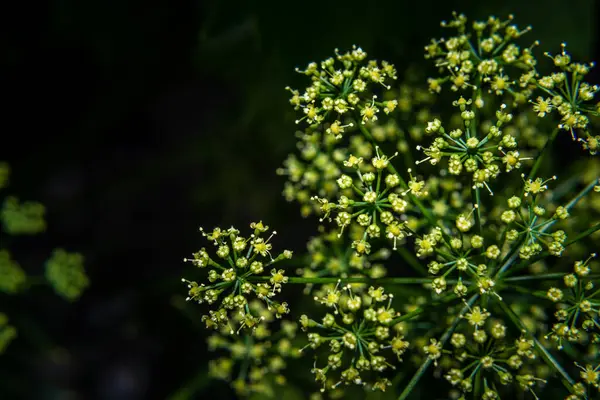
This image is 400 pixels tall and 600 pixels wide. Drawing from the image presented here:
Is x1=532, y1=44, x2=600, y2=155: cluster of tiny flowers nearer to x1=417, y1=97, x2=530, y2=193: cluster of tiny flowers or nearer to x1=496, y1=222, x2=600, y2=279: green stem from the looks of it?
x1=417, y1=97, x2=530, y2=193: cluster of tiny flowers

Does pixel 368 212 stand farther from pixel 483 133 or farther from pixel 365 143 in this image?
pixel 483 133

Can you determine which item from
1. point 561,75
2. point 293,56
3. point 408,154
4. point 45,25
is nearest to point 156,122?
point 45,25

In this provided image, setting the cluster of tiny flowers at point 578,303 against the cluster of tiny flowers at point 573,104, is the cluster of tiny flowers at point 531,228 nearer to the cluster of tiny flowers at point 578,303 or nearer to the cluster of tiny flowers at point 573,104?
the cluster of tiny flowers at point 578,303

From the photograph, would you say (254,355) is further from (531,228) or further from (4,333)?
(4,333)

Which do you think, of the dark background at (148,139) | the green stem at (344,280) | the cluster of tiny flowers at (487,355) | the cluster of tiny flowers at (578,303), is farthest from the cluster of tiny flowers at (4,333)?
the cluster of tiny flowers at (578,303)

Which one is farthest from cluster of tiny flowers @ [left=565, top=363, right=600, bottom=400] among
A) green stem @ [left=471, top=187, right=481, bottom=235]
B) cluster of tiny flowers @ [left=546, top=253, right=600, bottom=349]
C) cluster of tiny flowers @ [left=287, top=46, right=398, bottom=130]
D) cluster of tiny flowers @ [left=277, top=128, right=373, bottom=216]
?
cluster of tiny flowers @ [left=277, top=128, right=373, bottom=216]

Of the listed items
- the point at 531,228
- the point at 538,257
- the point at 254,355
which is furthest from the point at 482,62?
the point at 254,355
